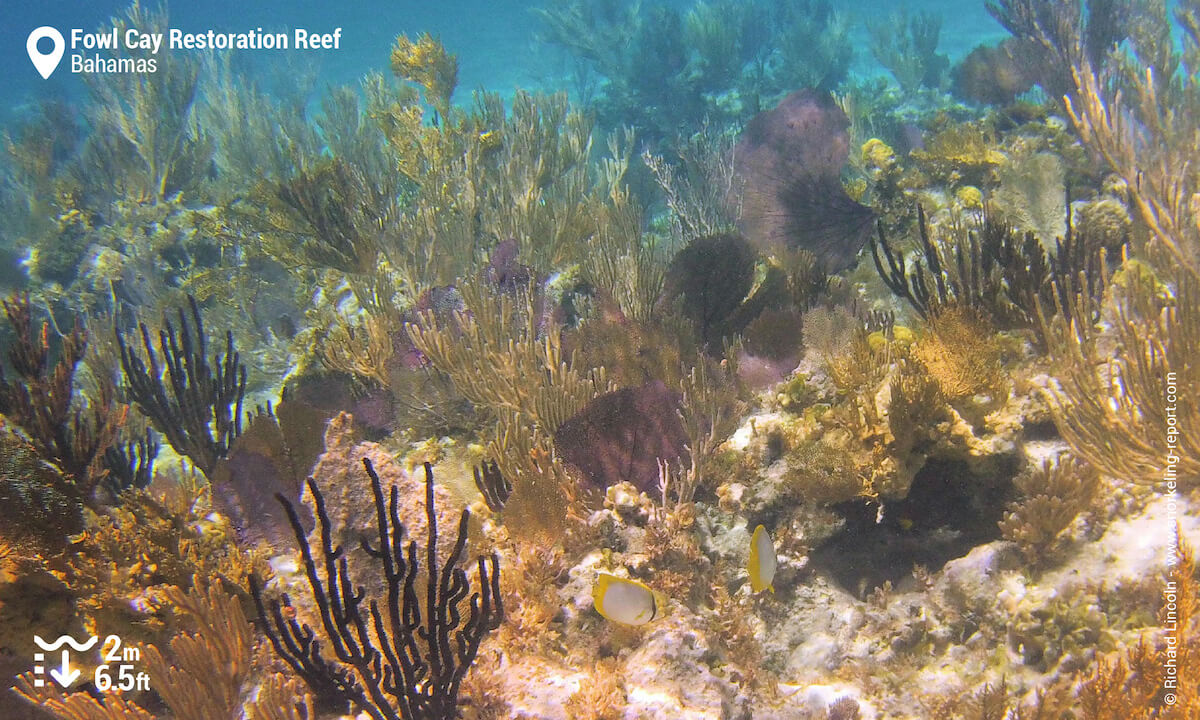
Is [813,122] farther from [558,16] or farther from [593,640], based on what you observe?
[558,16]

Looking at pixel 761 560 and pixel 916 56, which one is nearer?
pixel 761 560

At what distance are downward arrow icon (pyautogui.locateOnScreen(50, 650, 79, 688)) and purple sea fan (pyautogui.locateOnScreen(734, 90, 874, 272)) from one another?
6.71 meters

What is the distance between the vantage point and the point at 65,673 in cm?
248

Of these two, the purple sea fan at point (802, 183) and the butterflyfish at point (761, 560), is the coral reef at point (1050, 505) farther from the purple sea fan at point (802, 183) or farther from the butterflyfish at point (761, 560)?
the purple sea fan at point (802, 183)

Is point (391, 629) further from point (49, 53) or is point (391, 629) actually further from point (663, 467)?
point (49, 53)

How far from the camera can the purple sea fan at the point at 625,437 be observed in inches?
149

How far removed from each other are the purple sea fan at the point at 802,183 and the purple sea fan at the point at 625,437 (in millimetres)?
3790

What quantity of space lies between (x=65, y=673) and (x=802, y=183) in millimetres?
7820

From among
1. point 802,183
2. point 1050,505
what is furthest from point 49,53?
point 1050,505

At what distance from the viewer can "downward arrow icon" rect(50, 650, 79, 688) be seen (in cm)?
246

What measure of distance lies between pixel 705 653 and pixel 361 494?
2.06 meters

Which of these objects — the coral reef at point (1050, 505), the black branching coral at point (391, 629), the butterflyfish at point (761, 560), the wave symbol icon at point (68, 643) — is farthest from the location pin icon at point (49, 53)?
the coral reef at point (1050, 505)

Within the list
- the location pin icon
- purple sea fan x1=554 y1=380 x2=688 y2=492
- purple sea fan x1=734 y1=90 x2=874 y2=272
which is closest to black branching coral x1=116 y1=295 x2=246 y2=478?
purple sea fan x1=554 y1=380 x2=688 y2=492

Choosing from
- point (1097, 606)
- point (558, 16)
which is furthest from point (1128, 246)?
point (558, 16)
